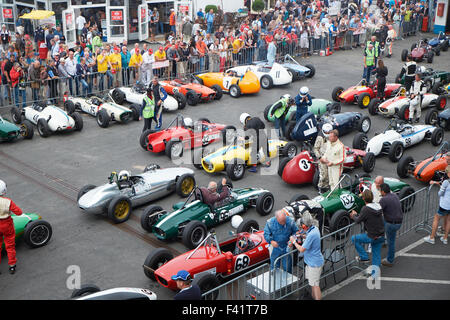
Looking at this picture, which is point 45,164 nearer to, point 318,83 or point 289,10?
point 318,83

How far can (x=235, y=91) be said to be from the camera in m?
20.8

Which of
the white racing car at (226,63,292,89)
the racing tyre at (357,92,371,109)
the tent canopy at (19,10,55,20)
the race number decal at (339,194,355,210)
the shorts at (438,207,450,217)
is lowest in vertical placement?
the race number decal at (339,194,355,210)

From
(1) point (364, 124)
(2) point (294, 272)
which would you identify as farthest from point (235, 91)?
(2) point (294, 272)

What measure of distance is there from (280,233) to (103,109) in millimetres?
10215

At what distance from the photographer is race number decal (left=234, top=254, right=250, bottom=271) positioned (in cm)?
972

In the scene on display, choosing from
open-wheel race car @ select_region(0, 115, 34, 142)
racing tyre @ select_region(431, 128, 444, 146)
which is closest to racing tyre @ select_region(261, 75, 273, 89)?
racing tyre @ select_region(431, 128, 444, 146)

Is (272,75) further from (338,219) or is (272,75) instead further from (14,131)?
(338,219)

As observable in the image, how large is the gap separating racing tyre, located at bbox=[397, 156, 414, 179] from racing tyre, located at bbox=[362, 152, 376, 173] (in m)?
0.64

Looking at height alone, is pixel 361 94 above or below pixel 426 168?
above

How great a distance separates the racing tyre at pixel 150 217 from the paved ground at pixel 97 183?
0.20 meters

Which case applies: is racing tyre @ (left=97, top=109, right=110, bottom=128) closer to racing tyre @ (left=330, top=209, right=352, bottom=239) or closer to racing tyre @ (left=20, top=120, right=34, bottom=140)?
racing tyre @ (left=20, top=120, right=34, bottom=140)

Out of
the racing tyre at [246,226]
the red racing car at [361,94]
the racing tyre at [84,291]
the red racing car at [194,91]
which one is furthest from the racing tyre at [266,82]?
the racing tyre at [84,291]
